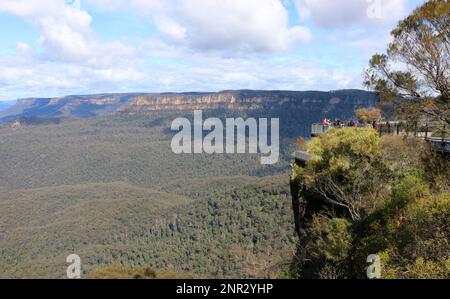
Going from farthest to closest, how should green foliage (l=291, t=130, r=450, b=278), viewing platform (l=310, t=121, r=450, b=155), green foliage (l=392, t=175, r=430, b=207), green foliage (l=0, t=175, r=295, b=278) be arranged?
green foliage (l=0, t=175, r=295, b=278) → viewing platform (l=310, t=121, r=450, b=155) → green foliage (l=392, t=175, r=430, b=207) → green foliage (l=291, t=130, r=450, b=278)

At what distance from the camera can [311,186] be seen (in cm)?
1591

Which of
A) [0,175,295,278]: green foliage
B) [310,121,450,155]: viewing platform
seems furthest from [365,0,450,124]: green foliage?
[0,175,295,278]: green foliage

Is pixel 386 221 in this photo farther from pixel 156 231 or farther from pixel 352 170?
pixel 156 231

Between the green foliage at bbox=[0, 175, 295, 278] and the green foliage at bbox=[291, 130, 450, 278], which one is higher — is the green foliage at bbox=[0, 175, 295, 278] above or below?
below

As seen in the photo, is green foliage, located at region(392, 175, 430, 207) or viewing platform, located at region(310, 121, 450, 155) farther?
viewing platform, located at region(310, 121, 450, 155)

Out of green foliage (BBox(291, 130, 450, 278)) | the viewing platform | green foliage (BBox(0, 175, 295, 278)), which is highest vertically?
the viewing platform

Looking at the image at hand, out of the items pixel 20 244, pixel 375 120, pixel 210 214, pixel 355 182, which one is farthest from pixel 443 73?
pixel 20 244

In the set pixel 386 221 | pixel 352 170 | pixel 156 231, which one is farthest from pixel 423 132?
pixel 156 231

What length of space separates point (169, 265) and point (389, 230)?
67643 mm

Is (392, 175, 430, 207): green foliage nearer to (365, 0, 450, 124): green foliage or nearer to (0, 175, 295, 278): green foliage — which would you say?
(365, 0, 450, 124): green foliage

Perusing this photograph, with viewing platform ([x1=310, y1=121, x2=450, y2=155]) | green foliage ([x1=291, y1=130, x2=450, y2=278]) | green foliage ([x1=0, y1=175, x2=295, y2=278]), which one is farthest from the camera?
green foliage ([x1=0, y1=175, x2=295, y2=278])

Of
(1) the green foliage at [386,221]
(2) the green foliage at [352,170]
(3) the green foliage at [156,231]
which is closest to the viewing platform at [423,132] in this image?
(1) the green foliage at [386,221]

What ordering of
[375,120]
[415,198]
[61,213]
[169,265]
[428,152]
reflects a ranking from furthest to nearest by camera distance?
[61,213]
[169,265]
[375,120]
[428,152]
[415,198]

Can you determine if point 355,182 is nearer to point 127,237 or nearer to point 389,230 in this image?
point 389,230
